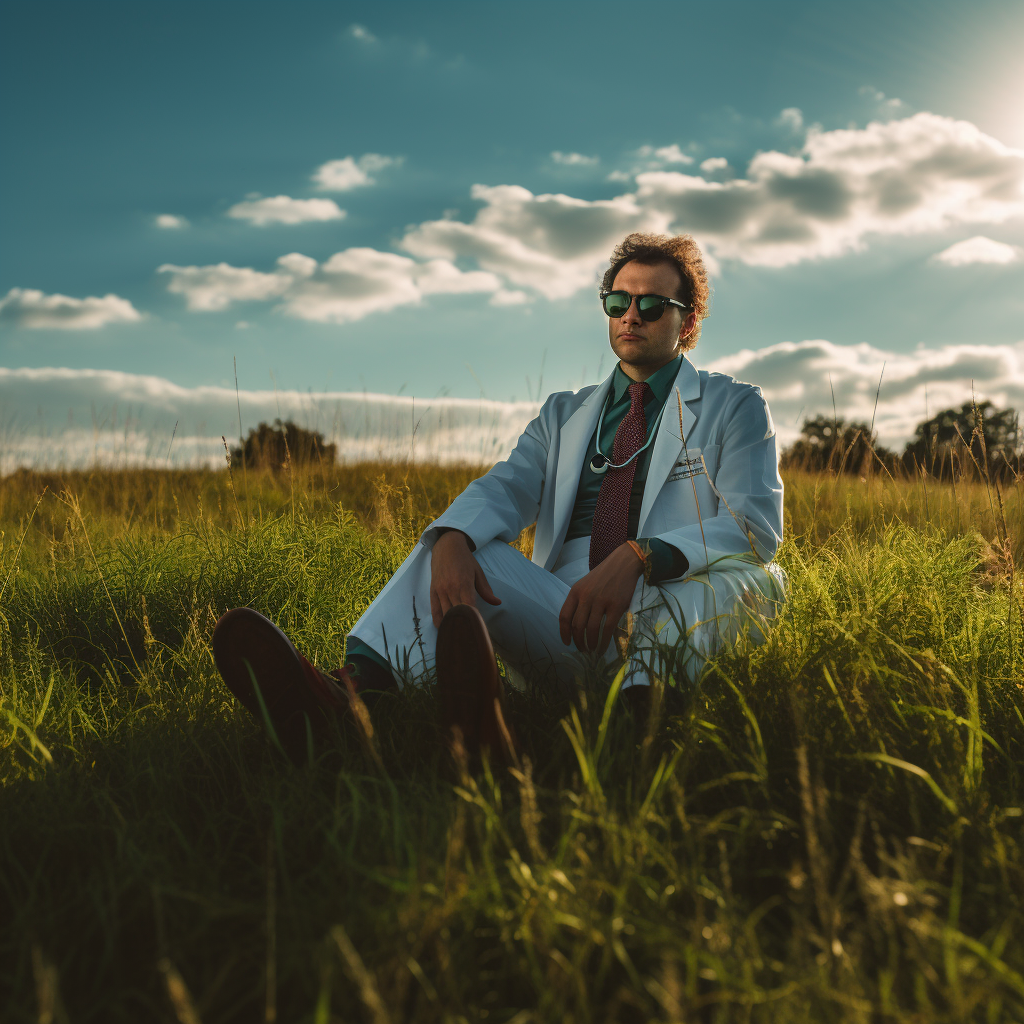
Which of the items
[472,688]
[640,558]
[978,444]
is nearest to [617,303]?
[640,558]

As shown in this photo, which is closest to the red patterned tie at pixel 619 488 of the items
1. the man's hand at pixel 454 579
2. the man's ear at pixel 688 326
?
the man's ear at pixel 688 326

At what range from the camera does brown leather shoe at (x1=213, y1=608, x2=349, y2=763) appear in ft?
5.67

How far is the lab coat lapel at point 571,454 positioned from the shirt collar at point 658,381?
59mm

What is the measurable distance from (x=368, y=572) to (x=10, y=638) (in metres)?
1.51

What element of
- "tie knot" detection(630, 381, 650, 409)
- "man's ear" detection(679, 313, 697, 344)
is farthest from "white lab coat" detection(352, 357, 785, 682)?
"man's ear" detection(679, 313, 697, 344)

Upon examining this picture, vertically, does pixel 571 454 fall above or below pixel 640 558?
above

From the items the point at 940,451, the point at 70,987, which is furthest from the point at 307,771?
the point at 940,451

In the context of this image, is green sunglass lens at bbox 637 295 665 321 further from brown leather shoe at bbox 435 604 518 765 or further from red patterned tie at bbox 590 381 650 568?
brown leather shoe at bbox 435 604 518 765

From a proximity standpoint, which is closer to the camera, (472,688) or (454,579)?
(472,688)

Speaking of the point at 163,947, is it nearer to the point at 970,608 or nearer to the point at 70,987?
the point at 70,987

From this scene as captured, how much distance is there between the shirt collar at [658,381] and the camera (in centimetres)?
269

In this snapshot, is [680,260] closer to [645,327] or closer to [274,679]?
[645,327]

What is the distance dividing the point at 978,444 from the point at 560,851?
407 cm

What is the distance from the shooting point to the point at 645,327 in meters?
2.69
